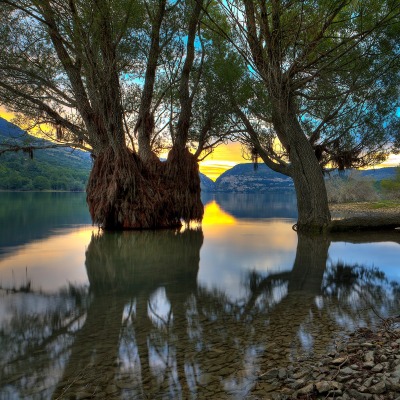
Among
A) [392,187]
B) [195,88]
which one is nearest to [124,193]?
[195,88]

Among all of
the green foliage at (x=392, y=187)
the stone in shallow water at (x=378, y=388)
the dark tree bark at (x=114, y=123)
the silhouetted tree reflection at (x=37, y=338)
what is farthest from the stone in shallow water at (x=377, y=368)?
the green foliage at (x=392, y=187)

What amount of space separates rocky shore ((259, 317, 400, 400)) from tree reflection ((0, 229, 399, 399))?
0.28 meters

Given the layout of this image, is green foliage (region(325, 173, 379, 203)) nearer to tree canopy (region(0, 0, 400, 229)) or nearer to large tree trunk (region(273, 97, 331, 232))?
tree canopy (region(0, 0, 400, 229))

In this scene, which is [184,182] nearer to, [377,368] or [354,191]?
[377,368]

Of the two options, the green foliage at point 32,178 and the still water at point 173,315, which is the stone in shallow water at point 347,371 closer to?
the still water at point 173,315

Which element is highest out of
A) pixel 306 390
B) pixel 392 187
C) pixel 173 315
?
pixel 392 187

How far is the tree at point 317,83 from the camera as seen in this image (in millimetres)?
16172

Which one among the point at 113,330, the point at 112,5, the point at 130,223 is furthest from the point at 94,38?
the point at 113,330

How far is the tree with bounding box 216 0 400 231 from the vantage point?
1617cm

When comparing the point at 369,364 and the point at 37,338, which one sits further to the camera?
the point at 37,338

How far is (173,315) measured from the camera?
6691mm

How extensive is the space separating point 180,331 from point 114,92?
15.5 m

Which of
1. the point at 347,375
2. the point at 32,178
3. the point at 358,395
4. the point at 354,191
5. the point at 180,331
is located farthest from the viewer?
the point at 32,178

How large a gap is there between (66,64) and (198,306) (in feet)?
55.2
